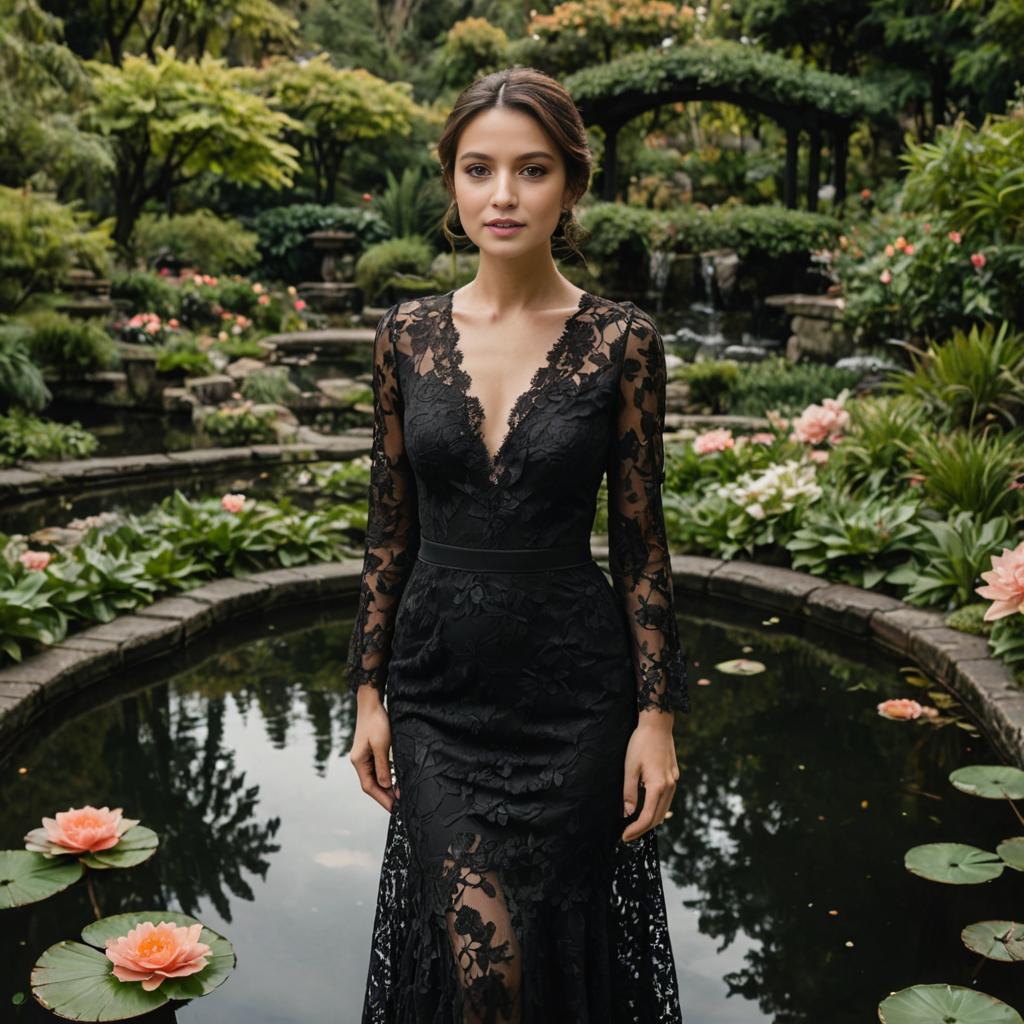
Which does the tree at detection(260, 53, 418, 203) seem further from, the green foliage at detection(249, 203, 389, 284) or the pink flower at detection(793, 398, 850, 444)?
the pink flower at detection(793, 398, 850, 444)

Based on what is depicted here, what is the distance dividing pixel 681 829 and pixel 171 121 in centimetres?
1374

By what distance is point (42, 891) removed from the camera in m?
2.91

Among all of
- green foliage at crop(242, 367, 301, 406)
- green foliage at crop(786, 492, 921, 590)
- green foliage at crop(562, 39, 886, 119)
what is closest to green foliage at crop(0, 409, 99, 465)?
green foliage at crop(242, 367, 301, 406)

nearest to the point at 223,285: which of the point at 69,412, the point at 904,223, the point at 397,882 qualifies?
the point at 69,412

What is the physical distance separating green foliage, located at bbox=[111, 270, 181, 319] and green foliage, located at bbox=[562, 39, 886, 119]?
19.2 feet

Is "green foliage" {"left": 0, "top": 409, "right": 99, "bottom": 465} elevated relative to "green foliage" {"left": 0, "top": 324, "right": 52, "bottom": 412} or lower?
lower

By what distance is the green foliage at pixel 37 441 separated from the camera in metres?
8.27

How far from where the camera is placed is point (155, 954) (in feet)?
8.05

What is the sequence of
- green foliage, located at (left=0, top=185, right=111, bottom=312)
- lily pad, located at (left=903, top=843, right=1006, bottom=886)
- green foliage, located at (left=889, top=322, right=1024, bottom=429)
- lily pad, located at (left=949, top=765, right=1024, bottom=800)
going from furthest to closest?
green foliage, located at (left=0, top=185, right=111, bottom=312) < green foliage, located at (left=889, top=322, right=1024, bottom=429) < lily pad, located at (left=949, top=765, right=1024, bottom=800) < lily pad, located at (left=903, top=843, right=1006, bottom=886)

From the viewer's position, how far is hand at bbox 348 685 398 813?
1.95m

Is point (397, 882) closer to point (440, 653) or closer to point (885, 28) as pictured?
point (440, 653)

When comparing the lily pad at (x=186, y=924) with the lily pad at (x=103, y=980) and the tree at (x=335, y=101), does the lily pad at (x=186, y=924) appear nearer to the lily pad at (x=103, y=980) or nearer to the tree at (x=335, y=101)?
the lily pad at (x=103, y=980)

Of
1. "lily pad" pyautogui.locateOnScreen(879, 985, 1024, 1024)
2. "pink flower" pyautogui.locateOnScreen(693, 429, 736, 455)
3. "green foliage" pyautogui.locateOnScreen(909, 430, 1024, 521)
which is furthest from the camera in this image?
"pink flower" pyautogui.locateOnScreen(693, 429, 736, 455)

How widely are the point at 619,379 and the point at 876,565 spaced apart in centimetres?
382
